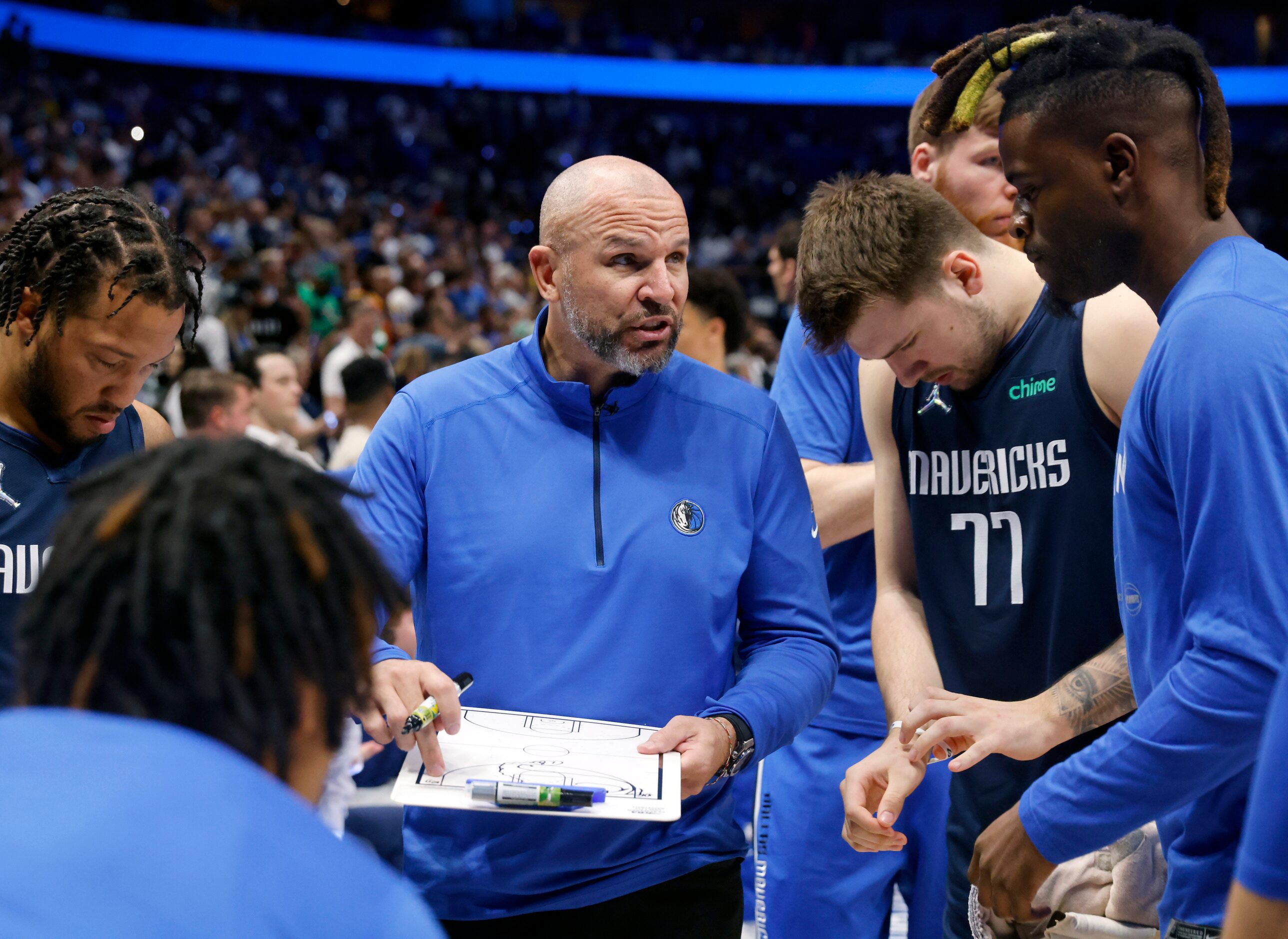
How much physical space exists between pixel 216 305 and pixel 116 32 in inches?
345

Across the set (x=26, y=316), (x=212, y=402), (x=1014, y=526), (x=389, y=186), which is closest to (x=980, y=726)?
(x=1014, y=526)

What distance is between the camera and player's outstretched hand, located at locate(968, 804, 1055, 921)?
157cm

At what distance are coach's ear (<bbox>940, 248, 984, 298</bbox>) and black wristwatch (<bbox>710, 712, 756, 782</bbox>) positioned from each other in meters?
0.87

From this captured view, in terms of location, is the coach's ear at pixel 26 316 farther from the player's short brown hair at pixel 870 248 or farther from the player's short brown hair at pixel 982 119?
the player's short brown hair at pixel 982 119

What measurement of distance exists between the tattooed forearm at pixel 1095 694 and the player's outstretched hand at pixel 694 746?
0.55 metres

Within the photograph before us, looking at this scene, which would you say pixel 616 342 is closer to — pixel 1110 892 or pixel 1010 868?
pixel 1010 868

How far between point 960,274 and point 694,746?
998 mm

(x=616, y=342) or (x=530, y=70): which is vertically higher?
(x=530, y=70)

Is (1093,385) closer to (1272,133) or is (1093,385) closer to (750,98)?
(750,98)

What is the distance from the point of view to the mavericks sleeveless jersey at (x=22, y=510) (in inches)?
76.7

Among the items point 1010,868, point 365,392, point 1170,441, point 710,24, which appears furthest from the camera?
point 710,24

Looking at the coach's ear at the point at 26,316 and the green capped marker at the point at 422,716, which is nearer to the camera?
the green capped marker at the point at 422,716

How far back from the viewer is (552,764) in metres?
1.80

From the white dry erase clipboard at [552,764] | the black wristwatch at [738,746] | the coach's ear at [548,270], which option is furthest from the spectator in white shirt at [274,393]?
the black wristwatch at [738,746]
